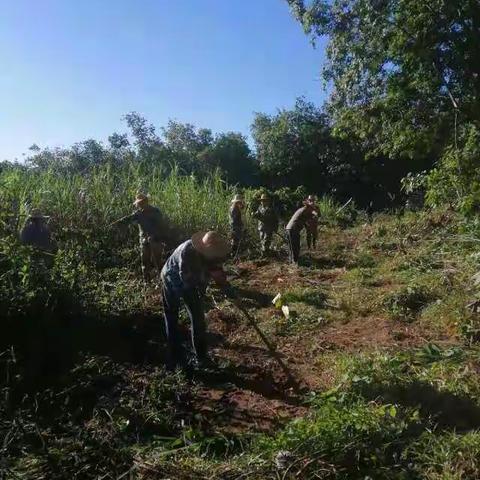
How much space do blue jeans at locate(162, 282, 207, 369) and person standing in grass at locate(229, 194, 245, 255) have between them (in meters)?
6.39

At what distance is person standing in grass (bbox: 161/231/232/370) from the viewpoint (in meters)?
5.25

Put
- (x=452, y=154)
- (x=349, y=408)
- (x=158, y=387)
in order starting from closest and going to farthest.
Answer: (x=349, y=408)
(x=158, y=387)
(x=452, y=154)

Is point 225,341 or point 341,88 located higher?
point 341,88

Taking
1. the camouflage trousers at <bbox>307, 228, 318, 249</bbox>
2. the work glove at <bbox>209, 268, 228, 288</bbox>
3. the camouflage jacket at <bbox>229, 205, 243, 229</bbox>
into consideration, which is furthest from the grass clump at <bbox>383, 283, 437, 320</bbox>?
the camouflage trousers at <bbox>307, 228, 318, 249</bbox>

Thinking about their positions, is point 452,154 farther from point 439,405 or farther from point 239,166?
point 239,166

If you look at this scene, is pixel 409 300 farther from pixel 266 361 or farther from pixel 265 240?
pixel 265 240

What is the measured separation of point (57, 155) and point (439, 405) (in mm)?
27120

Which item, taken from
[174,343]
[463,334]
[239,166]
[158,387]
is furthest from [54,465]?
[239,166]

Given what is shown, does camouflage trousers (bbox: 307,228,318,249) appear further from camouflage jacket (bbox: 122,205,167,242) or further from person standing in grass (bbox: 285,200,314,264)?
camouflage jacket (bbox: 122,205,167,242)

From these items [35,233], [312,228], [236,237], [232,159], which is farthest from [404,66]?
[232,159]

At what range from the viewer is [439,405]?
409cm

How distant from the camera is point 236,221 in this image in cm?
1212

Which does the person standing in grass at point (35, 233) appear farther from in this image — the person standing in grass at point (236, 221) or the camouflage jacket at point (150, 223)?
the person standing in grass at point (236, 221)

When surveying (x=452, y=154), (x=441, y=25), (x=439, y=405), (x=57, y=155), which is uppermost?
(x=57, y=155)
